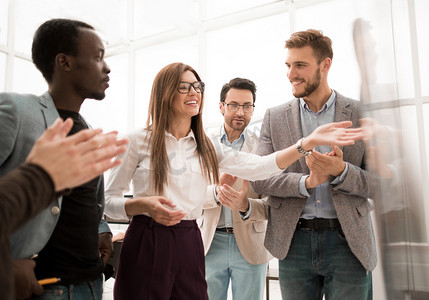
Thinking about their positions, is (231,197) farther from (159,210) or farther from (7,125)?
(7,125)

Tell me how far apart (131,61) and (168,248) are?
4.95 meters

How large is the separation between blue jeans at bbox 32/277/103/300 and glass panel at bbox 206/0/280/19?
14.5ft

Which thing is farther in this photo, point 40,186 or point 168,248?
point 168,248

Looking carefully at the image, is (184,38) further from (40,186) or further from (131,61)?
(40,186)

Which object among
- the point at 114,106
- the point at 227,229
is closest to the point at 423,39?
the point at 227,229

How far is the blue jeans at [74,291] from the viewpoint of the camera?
3.36 feet

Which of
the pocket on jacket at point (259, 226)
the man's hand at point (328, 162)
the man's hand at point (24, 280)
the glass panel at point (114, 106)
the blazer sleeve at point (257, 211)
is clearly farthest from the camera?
the glass panel at point (114, 106)

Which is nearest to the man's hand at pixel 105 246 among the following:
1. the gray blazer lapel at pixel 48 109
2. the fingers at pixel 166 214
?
the fingers at pixel 166 214

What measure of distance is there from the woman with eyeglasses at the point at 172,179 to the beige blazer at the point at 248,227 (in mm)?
434

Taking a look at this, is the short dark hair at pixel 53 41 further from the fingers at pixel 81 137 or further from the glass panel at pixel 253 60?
the glass panel at pixel 253 60

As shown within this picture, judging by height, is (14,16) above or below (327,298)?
above

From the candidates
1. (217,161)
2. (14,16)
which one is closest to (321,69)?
Answer: (217,161)

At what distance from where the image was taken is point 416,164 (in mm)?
1013

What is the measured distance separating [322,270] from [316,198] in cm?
32
